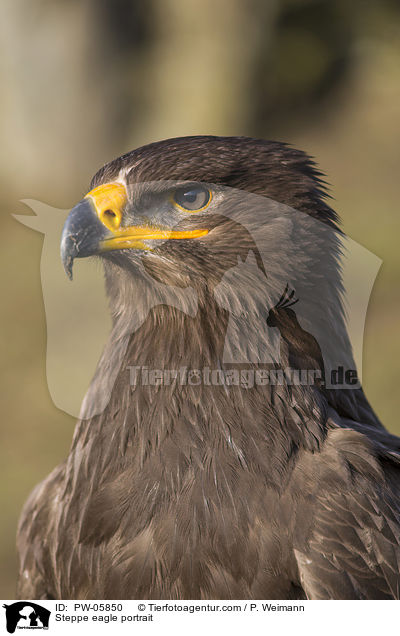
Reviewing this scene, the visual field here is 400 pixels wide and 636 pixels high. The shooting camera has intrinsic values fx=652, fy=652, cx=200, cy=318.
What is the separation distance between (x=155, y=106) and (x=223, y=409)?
2.54 m

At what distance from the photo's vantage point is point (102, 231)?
5.84ft

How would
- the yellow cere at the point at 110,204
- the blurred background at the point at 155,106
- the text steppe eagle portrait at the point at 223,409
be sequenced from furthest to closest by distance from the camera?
the blurred background at the point at 155,106
the yellow cere at the point at 110,204
the text steppe eagle portrait at the point at 223,409

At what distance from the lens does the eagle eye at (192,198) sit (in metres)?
1.80

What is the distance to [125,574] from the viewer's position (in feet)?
5.80

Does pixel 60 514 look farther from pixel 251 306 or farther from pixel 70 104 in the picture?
pixel 70 104

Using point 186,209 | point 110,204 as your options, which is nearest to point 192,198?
point 186,209

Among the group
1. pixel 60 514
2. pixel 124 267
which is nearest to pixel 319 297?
pixel 124 267

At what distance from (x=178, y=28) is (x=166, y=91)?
0.42 metres

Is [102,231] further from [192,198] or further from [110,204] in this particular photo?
[192,198]

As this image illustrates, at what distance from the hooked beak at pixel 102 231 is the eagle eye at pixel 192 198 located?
70 millimetres
